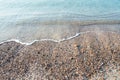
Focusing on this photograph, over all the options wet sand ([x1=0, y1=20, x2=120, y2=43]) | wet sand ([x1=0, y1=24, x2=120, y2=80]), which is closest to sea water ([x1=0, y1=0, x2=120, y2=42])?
wet sand ([x1=0, y1=20, x2=120, y2=43])

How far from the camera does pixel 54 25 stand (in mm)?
9422

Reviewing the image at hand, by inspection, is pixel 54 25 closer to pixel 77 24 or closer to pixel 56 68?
pixel 77 24

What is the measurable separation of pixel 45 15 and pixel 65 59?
4.35 meters

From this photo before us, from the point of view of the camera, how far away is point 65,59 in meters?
6.72

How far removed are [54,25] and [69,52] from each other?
2.67 meters

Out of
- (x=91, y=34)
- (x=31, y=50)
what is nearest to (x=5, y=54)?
(x=31, y=50)

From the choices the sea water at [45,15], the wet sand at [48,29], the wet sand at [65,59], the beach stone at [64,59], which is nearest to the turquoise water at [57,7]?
the sea water at [45,15]

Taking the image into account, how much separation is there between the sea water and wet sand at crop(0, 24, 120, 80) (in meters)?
0.84

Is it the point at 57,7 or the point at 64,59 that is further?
the point at 57,7

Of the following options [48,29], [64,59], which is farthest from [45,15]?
[64,59]

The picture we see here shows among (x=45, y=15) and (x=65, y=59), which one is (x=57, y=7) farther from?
(x=65, y=59)

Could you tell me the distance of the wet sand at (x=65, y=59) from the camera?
6.03 meters

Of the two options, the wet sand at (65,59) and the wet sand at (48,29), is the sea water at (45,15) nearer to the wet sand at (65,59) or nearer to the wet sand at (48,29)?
the wet sand at (48,29)

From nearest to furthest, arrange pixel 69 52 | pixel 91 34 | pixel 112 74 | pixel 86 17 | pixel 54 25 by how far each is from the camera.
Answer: pixel 112 74, pixel 69 52, pixel 91 34, pixel 54 25, pixel 86 17
